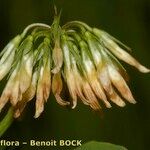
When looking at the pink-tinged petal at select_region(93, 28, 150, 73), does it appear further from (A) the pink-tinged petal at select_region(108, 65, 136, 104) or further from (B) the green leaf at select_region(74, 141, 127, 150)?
(B) the green leaf at select_region(74, 141, 127, 150)

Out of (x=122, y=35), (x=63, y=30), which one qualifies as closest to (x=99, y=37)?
(x=63, y=30)

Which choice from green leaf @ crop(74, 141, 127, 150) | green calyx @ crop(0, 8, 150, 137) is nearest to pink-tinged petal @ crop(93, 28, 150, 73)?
green calyx @ crop(0, 8, 150, 137)

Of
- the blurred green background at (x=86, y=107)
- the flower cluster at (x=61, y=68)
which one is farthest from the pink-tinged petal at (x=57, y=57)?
the blurred green background at (x=86, y=107)

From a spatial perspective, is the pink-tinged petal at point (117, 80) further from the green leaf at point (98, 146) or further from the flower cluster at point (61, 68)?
the green leaf at point (98, 146)

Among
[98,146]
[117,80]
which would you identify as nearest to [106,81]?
[117,80]

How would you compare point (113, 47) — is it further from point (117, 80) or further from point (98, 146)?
point (98, 146)

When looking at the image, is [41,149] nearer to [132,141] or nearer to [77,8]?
[132,141]
